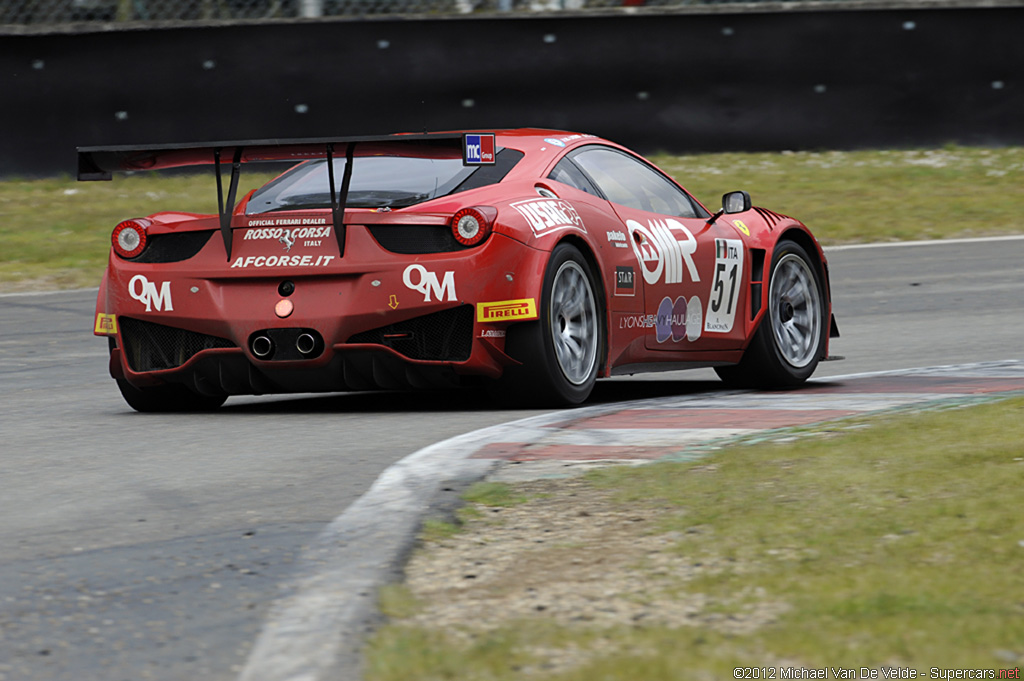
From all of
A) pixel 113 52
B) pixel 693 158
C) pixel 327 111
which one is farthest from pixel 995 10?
pixel 113 52

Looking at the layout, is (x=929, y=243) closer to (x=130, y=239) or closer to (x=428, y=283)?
(x=428, y=283)

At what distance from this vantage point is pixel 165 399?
24.5 feet

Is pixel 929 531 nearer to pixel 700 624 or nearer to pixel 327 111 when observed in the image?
pixel 700 624

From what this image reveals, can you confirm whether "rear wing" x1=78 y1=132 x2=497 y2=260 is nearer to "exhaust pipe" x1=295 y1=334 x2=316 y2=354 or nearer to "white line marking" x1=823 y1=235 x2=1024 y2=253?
"exhaust pipe" x1=295 y1=334 x2=316 y2=354

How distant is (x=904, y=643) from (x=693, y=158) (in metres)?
14.2

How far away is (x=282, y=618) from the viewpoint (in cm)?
350

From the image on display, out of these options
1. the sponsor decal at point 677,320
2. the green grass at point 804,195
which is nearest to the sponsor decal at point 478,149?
the sponsor decal at point 677,320

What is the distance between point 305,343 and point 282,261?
0.35 meters

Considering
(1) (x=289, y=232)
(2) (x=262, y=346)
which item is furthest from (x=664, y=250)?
(2) (x=262, y=346)

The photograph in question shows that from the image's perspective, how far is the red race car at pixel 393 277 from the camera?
6.71 m

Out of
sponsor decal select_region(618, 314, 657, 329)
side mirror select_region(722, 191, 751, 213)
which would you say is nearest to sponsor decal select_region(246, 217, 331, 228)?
sponsor decal select_region(618, 314, 657, 329)

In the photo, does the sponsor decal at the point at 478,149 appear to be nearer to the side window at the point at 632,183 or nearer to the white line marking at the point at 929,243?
the side window at the point at 632,183

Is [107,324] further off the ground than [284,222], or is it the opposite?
[284,222]

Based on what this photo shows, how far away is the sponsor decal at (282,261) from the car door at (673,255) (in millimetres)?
1478
